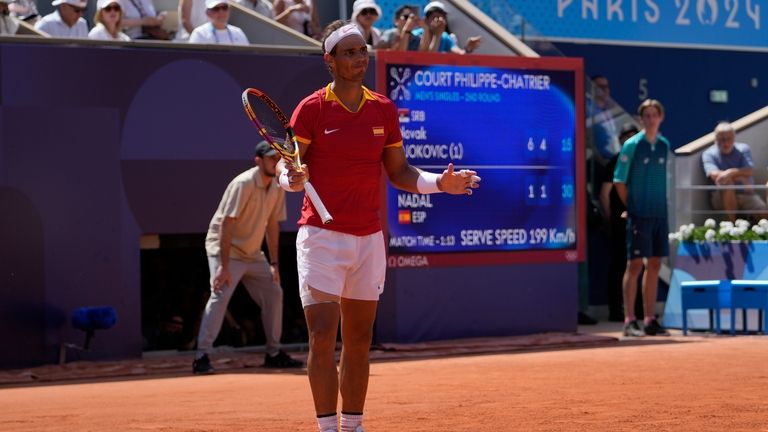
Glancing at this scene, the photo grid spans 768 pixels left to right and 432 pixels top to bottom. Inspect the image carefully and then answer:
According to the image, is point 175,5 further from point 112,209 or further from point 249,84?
point 112,209

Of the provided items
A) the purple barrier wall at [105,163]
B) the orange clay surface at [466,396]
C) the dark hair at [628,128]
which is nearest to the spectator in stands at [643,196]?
the orange clay surface at [466,396]

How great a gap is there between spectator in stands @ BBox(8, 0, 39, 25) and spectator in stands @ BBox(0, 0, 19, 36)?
82 cm

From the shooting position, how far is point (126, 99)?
42.8 feet

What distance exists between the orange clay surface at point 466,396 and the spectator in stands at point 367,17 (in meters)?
3.85

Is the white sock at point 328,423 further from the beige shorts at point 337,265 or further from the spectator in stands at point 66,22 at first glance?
the spectator in stands at point 66,22

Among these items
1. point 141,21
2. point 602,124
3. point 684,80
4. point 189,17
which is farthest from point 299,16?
point 684,80

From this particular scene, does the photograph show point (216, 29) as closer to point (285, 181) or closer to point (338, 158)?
point (338, 158)

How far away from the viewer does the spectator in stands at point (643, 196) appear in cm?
1491

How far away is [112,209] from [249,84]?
1852 mm

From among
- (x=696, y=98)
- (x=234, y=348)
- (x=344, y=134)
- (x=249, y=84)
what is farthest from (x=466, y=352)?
(x=696, y=98)

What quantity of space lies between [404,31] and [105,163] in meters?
3.87

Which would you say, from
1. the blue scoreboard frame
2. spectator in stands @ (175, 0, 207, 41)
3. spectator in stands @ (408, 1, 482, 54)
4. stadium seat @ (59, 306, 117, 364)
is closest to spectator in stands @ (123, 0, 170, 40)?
spectator in stands @ (175, 0, 207, 41)

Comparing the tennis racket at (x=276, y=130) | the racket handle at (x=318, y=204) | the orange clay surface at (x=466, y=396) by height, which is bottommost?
the orange clay surface at (x=466, y=396)

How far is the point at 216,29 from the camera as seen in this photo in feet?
46.4
